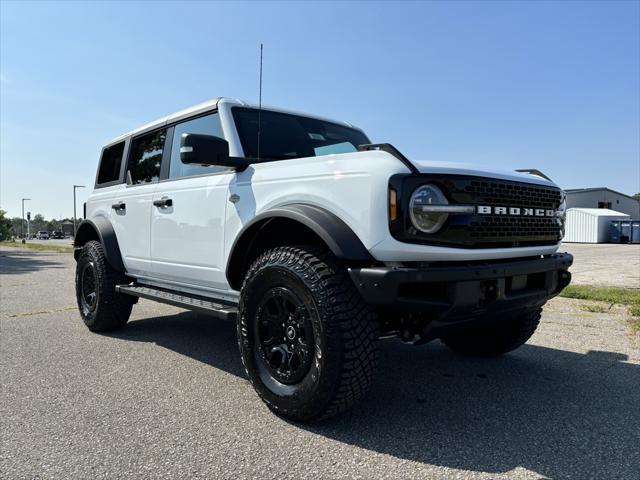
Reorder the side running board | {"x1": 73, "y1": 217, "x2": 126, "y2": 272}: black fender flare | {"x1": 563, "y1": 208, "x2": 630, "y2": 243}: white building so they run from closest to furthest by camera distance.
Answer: the side running board, {"x1": 73, "y1": 217, "x2": 126, "y2": 272}: black fender flare, {"x1": 563, "y1": 208, "x2": 630, "y2": 243}: white building

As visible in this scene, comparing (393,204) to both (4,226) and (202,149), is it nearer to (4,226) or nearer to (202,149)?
(202,149)

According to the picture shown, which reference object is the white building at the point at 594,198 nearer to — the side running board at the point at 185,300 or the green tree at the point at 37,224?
the side running board at the point at 185,300

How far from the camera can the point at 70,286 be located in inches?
358

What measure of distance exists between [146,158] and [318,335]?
9.91 ft

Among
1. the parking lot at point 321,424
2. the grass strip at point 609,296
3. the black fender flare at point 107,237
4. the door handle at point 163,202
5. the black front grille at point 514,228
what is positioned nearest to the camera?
the parking lot at point 321,424

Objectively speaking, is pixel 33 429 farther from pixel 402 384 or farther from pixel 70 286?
pixel 70 286

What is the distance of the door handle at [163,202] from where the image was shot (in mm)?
→ 3824

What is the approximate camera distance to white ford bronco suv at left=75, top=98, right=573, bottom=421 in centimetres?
234

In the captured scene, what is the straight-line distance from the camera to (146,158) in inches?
181

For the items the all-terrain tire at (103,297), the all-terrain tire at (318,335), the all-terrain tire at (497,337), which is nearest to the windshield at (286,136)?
the all-terrain tire at (318,335)

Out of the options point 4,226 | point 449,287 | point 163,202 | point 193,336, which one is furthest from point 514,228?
point 4,226

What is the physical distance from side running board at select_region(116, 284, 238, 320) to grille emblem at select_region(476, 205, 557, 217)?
1.65 m

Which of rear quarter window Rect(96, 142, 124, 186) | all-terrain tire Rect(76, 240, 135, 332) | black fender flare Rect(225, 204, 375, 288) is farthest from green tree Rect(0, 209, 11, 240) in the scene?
black fender flare Rect(225, 204, 375, 288)

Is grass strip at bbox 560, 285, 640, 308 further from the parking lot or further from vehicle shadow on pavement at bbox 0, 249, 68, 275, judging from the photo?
vehicle shadow on pavement at bbox 0, 249, 68, 275
